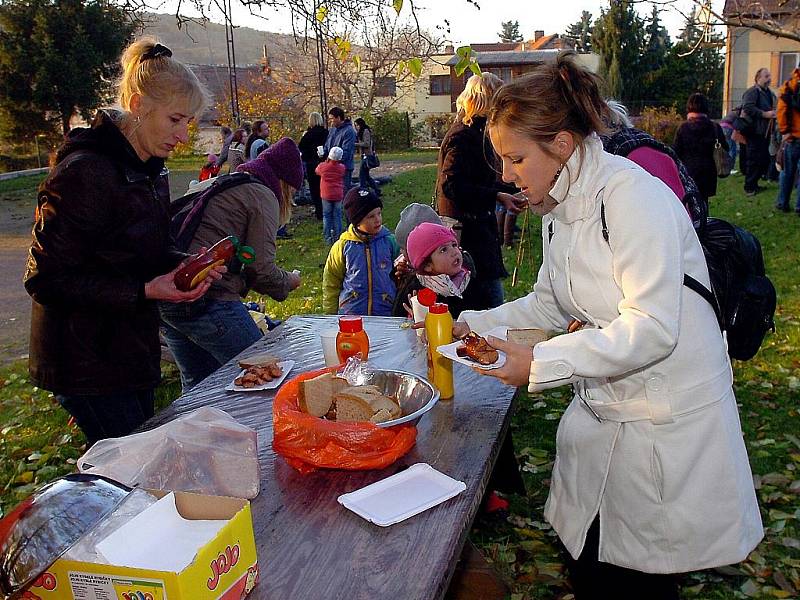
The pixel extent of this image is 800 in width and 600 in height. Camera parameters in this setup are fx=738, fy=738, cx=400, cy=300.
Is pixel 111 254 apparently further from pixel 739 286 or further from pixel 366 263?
pixel 739 286

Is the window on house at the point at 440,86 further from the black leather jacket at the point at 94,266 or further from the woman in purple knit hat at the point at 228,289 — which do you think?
the black leather jacket at the point at 94,266

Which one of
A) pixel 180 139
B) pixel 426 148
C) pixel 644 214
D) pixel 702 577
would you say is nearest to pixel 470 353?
pixel 644 214

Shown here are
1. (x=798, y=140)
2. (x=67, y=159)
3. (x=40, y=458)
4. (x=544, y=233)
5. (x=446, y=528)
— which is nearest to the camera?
(x=446, y=528)

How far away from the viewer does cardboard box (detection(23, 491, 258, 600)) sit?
122cm

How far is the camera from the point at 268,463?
2029 millimetres

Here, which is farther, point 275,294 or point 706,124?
point 706,124

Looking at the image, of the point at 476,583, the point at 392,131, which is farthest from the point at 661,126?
the point at 476,583

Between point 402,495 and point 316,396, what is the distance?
0.41 m

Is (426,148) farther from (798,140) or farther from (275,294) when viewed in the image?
(275,294)

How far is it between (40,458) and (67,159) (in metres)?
2.58

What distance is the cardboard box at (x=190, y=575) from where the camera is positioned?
1.22 meters

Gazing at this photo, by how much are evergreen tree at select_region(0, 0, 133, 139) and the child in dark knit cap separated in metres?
16.9

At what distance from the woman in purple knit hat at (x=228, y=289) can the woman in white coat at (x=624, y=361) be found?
175 centimetres

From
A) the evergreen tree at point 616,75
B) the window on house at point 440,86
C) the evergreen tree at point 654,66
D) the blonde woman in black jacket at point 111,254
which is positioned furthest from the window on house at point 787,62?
the blonde woman in black jacket at point 111,254
